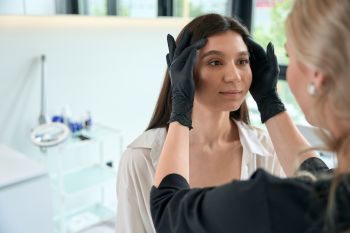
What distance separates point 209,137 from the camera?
126 centimetres

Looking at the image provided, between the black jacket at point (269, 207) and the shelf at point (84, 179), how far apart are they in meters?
1.52

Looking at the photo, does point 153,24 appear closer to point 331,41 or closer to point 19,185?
point 19,185

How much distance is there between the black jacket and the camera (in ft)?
1.86

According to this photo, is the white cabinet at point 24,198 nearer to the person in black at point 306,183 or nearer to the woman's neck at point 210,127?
the woman's neck at point 210,127

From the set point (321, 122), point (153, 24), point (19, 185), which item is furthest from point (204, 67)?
point (153, 24)

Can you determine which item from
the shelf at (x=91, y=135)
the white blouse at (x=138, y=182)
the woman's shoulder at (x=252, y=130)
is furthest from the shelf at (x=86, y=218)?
the woman's shoulder at (x=252, y=130)

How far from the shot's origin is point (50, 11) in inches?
80.0

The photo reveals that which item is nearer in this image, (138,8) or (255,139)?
(255,139)

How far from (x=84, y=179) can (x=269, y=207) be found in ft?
5.83

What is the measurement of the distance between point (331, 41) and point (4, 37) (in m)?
1.81

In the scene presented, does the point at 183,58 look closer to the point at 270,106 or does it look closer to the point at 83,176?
the point at 270,106

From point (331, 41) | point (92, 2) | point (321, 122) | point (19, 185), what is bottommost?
point (19, 185)

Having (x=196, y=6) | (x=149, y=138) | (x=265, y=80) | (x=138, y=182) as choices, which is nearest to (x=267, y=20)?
(x=196, y=6)

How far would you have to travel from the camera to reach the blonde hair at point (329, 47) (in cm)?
55
